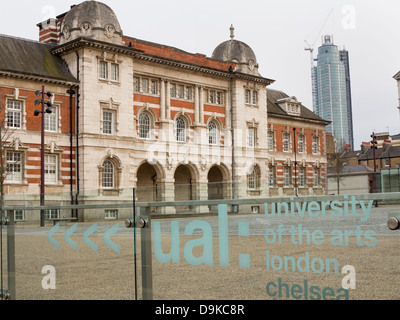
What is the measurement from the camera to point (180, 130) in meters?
40.5

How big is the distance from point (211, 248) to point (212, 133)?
38564 mm

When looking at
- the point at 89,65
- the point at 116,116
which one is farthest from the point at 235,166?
the point at 89,65

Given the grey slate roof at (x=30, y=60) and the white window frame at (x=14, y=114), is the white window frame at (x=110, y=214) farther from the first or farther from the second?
the grey slate roof at (x=30, y=60)

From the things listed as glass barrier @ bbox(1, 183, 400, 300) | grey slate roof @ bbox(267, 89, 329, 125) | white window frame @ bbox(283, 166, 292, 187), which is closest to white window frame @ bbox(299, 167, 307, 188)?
white window frame @ bbox(283, 166, 292, 187)

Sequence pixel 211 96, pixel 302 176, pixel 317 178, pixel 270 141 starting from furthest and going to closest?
1. pixel 317 178
2. pixel 302 176
3. pixel 270 141
4. pixel 211 96

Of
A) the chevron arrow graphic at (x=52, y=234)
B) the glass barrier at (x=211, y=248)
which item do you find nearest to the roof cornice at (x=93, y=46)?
the glass barrier at (x=211, y=248)

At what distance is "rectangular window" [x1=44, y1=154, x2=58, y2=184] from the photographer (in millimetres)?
32625

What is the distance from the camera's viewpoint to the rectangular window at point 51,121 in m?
32.9

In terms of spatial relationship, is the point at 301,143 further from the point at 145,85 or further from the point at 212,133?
the point at 145,85

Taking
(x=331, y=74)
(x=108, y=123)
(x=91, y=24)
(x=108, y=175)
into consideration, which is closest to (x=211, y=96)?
(x=108, y=123)

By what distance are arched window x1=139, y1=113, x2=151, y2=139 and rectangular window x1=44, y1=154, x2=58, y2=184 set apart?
7194 mm

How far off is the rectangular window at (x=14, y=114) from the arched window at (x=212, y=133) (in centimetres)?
1646

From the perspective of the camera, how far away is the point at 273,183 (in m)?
48.2

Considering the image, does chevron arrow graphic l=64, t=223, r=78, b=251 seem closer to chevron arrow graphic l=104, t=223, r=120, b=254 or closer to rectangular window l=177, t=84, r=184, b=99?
chevron arrow graphic l=104, t=223, r=120, b=254
